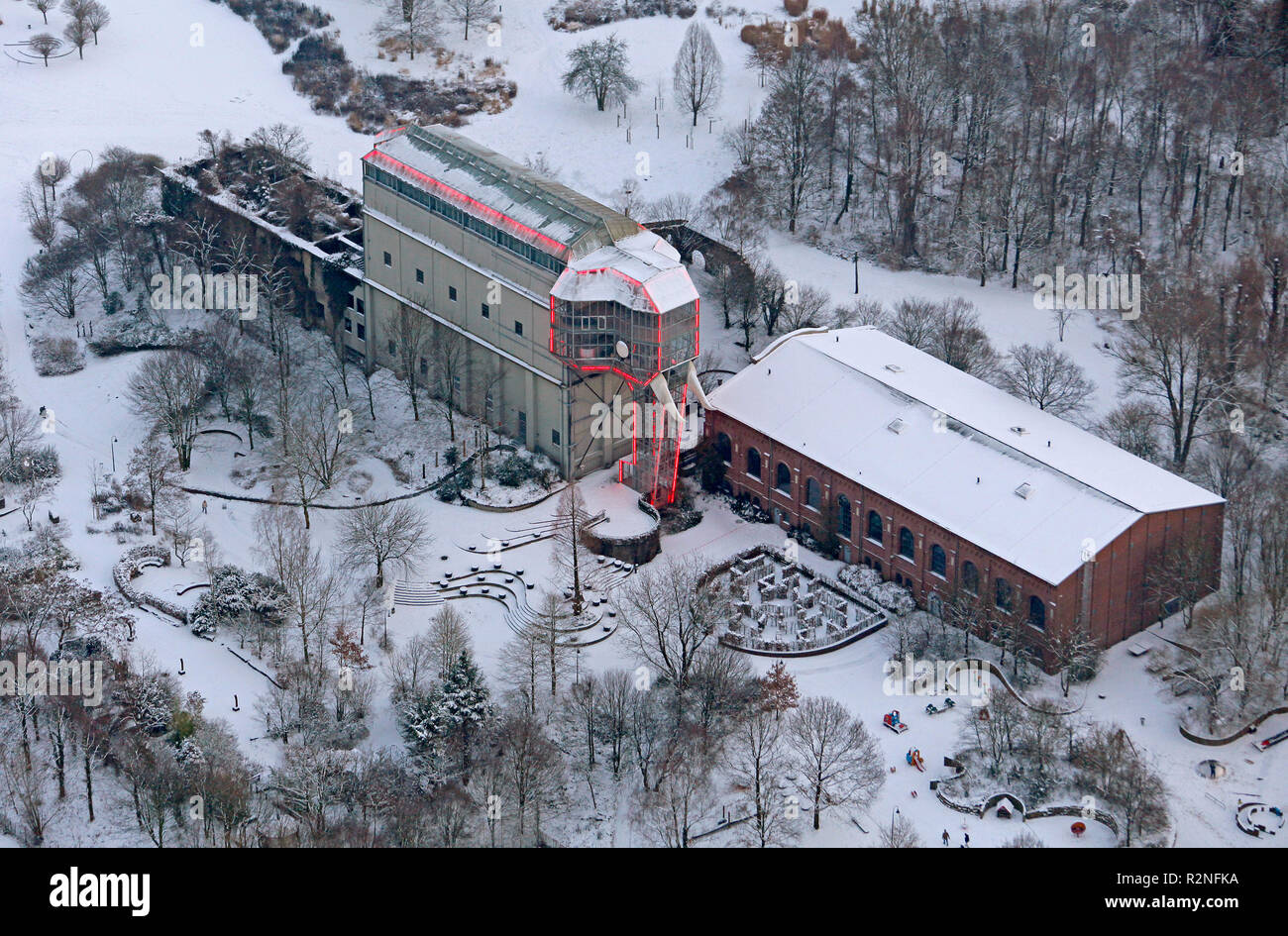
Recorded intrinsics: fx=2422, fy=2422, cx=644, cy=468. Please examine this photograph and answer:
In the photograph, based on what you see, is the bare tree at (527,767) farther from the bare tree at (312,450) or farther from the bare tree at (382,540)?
the bare tree at (312,450)

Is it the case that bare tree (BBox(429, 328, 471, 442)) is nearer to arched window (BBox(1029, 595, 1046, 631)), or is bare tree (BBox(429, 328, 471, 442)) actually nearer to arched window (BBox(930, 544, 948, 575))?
arched window (BBox(930, 544, 948, 575))

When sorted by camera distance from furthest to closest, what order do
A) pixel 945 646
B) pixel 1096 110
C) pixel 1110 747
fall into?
1. pixel 1096 110
2. pixel 945 646
3. pixel 1110 747

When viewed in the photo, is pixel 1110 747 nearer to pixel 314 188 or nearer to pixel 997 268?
pixel 997 268

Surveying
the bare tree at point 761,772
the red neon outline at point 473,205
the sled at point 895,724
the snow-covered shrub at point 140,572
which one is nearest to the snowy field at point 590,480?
the sled at point 895,724

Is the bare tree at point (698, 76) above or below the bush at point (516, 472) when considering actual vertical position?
above

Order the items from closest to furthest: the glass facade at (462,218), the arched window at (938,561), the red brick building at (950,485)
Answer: the red brick building at (950,485) < the arched window at (938,561) < the glass facade at (462,218)

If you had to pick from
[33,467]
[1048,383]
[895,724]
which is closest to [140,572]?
[33,467]

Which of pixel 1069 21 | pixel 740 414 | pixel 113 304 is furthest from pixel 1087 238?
pixel 113 304
